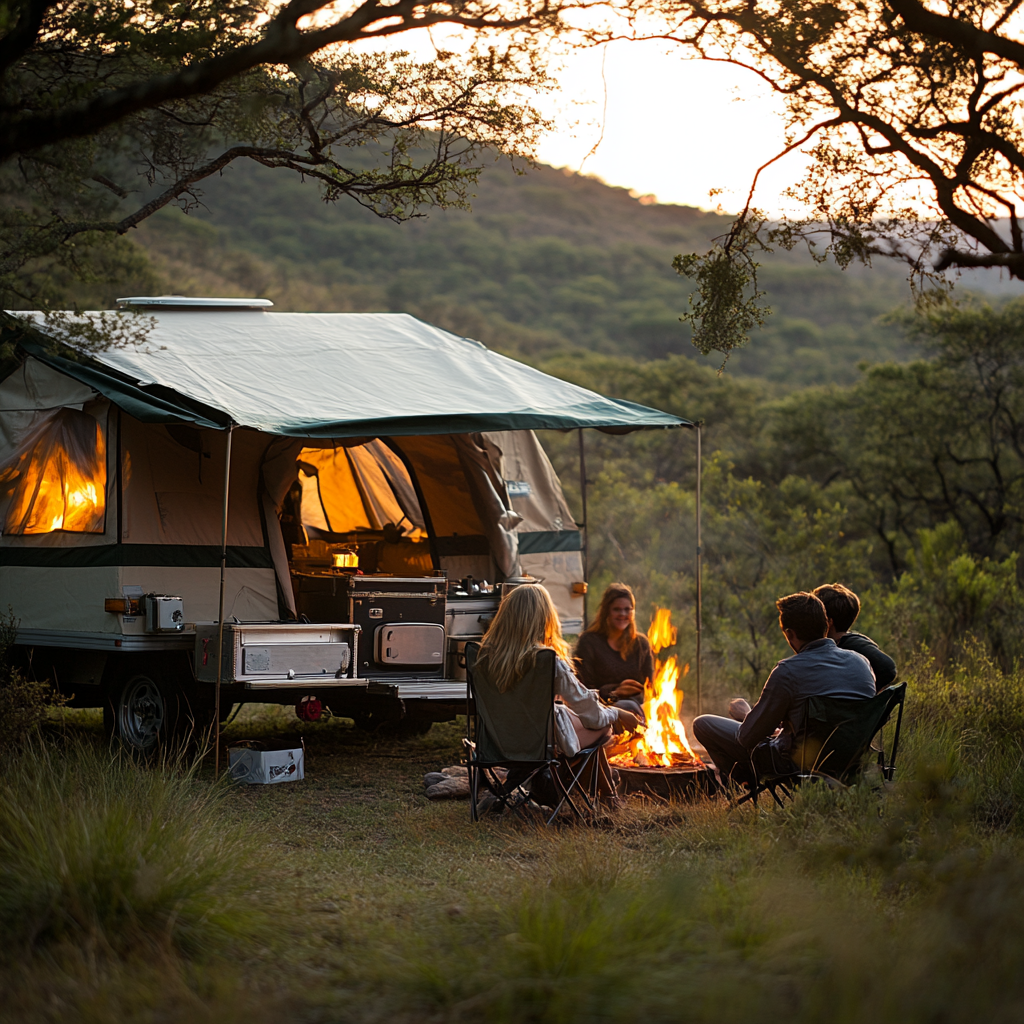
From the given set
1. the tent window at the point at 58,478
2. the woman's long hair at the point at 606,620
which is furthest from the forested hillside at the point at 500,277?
the woman's long hair at the point at 606,620

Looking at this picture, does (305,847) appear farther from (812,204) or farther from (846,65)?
(846,65)

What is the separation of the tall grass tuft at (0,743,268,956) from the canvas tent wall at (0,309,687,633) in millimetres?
2257

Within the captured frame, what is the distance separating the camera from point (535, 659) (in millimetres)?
5941

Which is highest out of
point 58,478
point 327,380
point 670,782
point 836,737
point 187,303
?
point 187,303

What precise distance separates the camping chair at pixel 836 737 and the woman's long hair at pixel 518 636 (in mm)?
1155

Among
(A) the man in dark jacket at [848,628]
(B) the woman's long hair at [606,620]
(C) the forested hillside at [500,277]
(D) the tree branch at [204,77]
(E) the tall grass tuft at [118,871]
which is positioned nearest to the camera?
(E) the tall grass tuft at [118,871]

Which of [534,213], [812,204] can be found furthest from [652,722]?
[534,213]

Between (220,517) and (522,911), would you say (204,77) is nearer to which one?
(522,911)

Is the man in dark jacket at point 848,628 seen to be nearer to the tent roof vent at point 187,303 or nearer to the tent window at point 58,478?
the tent window at point 58,478

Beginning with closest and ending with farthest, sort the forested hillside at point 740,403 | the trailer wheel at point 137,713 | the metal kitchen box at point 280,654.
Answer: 1. the metal kitchen box at point 280,654
2. the trailer wheel at point 137,713
3. the forested hillside at point 740,403

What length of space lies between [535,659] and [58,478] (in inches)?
133

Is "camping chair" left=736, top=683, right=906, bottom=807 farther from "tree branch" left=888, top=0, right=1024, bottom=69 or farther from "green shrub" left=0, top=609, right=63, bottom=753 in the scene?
"green shrub" left=0, top=609, right=63, bottom=753

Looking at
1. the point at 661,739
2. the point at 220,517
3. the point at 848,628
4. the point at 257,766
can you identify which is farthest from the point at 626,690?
the point at 220,517

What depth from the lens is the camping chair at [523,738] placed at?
5.95m
